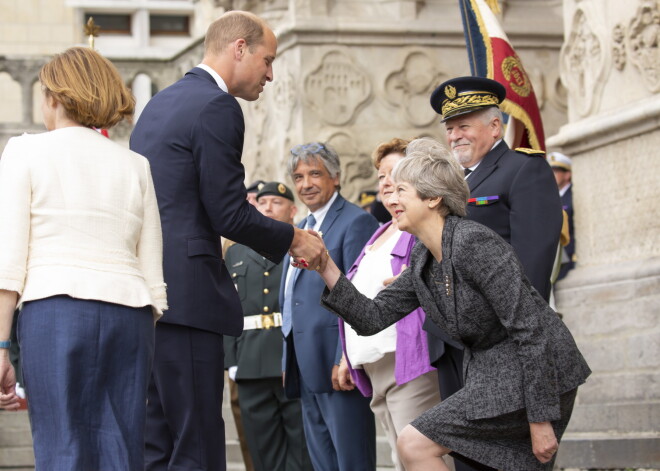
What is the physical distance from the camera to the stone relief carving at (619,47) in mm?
8406

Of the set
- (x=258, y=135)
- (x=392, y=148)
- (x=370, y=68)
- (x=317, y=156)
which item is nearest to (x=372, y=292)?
(x=392, y=148)

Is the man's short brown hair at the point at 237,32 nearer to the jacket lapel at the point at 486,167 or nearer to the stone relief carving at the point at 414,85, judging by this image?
the jacket lapel at the point at 486,167

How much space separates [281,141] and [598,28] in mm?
3863

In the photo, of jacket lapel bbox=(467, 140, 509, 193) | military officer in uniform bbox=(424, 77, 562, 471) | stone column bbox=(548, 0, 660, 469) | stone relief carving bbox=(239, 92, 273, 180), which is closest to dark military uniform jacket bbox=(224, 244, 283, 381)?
stone column bbox=(548, 0, 660, 469)

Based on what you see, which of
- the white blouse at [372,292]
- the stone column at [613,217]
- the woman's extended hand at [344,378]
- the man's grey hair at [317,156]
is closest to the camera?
the white blouse at [372,292]

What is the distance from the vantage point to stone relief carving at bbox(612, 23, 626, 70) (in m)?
8.41

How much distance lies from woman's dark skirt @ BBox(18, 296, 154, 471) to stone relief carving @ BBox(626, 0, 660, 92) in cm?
444

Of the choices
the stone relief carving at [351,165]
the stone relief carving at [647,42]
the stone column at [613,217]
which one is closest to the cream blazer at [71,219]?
the stone column at [613,217]

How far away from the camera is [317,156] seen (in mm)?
7449

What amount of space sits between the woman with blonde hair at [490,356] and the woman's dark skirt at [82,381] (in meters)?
1.06

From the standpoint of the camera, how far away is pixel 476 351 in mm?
5129

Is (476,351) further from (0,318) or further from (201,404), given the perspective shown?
(0,318)

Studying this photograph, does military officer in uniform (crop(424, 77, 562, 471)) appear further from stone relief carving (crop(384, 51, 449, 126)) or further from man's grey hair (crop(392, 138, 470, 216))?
stone relief carving (crop(384, 51, 449, 126))

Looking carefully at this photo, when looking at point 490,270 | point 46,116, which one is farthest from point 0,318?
point 490,270
